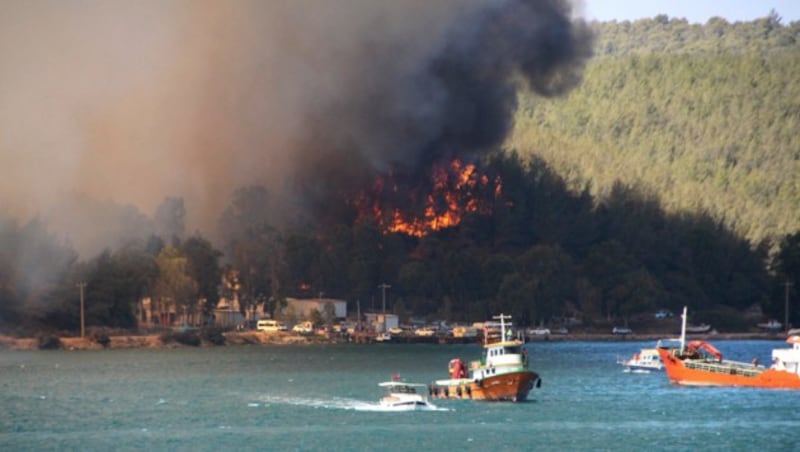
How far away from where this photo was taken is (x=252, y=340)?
133 metres

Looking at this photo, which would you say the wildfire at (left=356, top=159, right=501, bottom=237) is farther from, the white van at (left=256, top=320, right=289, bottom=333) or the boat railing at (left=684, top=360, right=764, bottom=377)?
the boat railing at (left=684, top=360, right=764, bottom=377)

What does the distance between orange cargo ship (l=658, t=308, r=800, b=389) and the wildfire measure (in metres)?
60.2

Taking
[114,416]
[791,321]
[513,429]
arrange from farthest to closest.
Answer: [791,321], [114,416], [513,429]

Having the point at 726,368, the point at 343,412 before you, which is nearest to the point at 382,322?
the point at 726,368

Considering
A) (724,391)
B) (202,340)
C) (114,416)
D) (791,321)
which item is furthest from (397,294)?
(114,416)

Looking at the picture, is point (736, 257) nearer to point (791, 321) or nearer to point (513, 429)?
point (791, 321)

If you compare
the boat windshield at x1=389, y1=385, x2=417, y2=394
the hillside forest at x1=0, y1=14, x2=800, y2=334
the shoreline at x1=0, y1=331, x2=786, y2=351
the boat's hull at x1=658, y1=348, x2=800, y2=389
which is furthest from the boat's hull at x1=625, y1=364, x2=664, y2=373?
the hillside forest at x1=0, y1=14, x2=800, y2=334

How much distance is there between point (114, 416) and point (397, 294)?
73.0m

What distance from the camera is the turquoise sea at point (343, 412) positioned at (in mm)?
60344

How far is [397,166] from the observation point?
Answer: 145m

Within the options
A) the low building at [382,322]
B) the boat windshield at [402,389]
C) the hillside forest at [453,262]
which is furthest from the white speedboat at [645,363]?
the low building at [382,322]

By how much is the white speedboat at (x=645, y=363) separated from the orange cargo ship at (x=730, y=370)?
11.1 metres

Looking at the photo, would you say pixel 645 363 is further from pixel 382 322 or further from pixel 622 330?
pixel 622 330

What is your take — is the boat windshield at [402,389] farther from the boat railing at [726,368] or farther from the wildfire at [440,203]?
the wildfire at [440,203]
